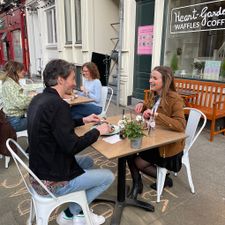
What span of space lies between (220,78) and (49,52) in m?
7.86

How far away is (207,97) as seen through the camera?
13.8 ft

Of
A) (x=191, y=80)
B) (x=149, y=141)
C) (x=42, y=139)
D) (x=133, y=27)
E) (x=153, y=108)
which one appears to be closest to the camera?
(x=42, y=139)

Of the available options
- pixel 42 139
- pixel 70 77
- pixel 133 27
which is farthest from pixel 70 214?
pixel 133 27

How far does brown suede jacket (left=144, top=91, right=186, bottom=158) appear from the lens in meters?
2.05

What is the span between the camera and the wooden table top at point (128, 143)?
165 centimetres

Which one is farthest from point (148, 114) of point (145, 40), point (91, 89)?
point (145, 40)

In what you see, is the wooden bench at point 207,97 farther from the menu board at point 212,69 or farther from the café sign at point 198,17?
the café sign at point 198,17

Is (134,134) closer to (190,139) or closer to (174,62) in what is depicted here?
(190,139)

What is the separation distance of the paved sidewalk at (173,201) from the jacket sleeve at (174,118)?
2.61 feet

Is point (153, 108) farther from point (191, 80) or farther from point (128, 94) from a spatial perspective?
point (128, 94)

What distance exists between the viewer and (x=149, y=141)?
186cm

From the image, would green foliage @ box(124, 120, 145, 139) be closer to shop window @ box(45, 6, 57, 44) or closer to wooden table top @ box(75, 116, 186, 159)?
wooden table top @ box(75, 116, 186, 159)

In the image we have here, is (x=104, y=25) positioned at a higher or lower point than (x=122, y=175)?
higher

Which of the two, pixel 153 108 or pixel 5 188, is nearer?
pixel 153 108
